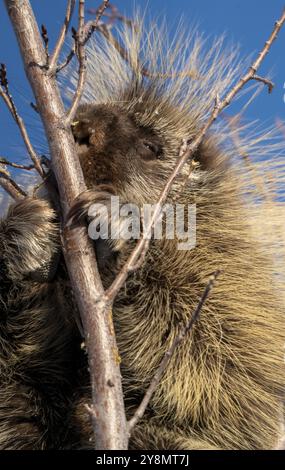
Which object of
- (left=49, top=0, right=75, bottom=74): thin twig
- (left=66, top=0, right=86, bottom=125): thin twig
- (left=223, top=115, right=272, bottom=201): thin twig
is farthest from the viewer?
(left=223, top=115, right=272, bottom=201): thin twig

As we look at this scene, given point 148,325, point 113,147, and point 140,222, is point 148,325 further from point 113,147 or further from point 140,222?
point 113,147

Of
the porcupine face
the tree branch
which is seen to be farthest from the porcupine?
the tree branch

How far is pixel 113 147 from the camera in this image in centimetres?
252

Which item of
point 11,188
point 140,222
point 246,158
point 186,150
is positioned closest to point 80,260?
point 186,150

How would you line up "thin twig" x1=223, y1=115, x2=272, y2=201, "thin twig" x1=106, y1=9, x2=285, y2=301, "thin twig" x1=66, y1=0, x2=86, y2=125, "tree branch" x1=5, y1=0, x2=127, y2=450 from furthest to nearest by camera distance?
"thin twig" x1=223, y1=115, x2=272, y2=201, "thin twig" x1=66, y1=0, x2=86, y2=125, "thin twig" x1=106, y1=9, x2=285, y2=301, "tree branch" x1=5, y1=0, x2=127, y2=450

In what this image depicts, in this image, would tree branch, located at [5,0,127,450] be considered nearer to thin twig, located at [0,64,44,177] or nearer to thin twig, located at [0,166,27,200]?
thin twig, located at [0,64,44,177]

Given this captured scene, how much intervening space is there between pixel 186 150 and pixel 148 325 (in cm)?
94

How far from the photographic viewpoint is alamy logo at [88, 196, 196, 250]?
77.1 inches

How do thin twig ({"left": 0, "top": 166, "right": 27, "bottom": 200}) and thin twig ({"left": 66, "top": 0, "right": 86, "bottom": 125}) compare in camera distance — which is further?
thin twig ({"left": 0, "top": 166, "right": 27, "bottom": 200})

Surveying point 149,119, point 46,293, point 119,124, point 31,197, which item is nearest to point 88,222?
point 31,197

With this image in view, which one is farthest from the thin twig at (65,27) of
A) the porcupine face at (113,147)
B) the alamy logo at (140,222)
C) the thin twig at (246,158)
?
the thin twig at (246,158)

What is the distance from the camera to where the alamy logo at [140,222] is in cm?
196

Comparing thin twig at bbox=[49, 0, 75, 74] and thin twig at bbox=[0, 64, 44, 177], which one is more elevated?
thin twig at bbox=[49, 0, 75, 74]

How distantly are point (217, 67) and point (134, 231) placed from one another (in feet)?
4.72
